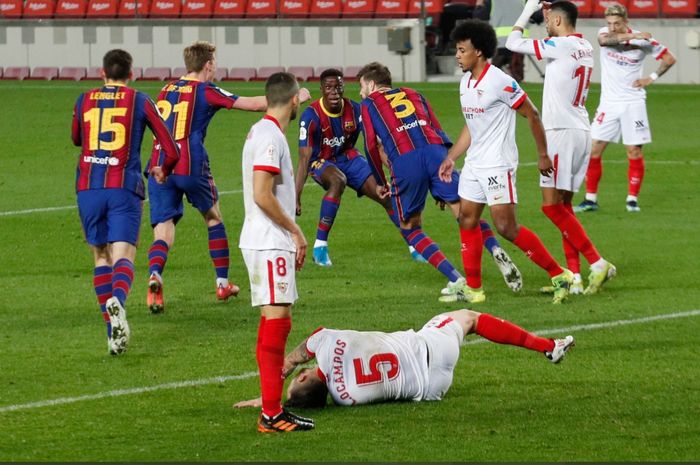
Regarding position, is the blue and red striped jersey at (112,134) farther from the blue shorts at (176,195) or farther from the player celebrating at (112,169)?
the blue shorts at (176,195)

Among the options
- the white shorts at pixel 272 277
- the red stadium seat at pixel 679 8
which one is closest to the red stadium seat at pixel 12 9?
the red stadium seat at pixel 679 8

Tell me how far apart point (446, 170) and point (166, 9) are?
25293 mm

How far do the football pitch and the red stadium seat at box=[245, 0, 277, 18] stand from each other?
16238 millimetres

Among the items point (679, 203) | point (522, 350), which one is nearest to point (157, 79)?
point (679, 203)

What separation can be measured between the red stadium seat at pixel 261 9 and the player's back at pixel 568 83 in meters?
22.6

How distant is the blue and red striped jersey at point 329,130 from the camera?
14.5m

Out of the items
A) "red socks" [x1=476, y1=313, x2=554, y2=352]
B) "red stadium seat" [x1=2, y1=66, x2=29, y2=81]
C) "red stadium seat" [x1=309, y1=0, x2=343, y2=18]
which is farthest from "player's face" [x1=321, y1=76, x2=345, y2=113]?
"red stadium seat" [x1=2, y1=66, x2=29, y2=81]

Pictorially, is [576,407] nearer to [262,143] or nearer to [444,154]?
[262,143]

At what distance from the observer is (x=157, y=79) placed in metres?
34.7

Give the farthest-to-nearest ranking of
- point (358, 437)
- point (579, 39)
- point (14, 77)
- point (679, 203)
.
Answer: point (14, 77) → point (679, 203) → point (579, 39) → point (358, 437)

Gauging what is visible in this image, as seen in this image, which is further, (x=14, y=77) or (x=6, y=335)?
(x=14, y=77)

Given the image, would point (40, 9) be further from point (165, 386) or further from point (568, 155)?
point (165, 386)

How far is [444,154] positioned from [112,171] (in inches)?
137

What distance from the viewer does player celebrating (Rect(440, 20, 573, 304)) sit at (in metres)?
11.6
